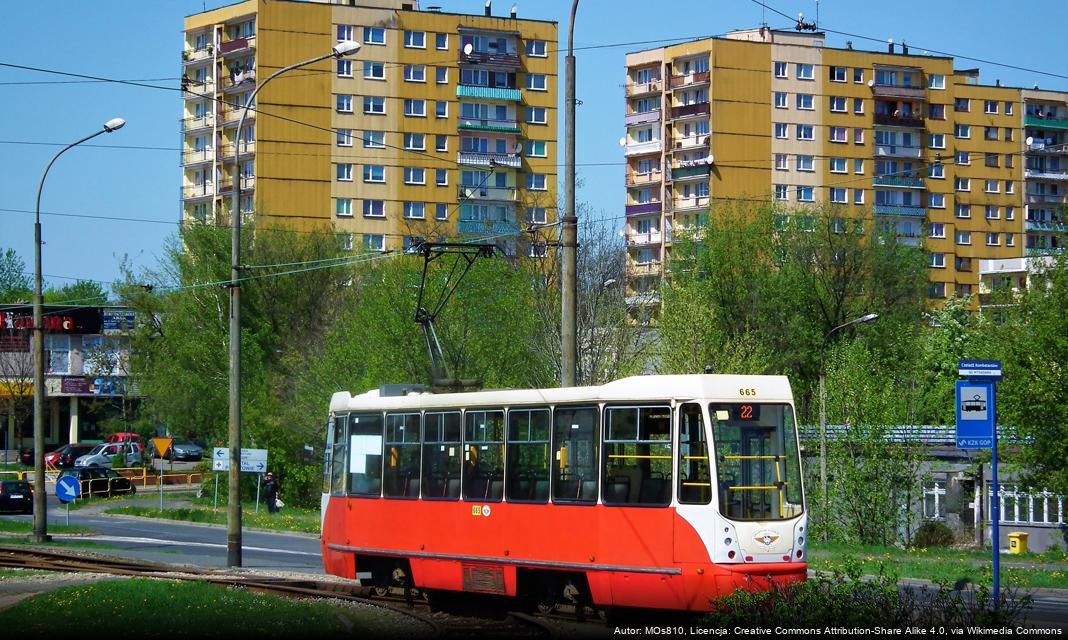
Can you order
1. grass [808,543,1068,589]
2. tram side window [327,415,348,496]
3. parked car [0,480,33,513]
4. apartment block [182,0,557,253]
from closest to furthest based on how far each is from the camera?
tram side window [327,415,348,496], grass [808,543,1068,589], parked car [0,480,33,513], apartment block [182,0,557,253]

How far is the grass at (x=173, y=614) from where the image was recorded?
1515 centimetres

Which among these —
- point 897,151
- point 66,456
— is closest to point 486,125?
point 897,151

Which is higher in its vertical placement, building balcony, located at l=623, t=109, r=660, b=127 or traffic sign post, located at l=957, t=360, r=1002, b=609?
building balcony, located at l=623, t=109, r=660, b=127

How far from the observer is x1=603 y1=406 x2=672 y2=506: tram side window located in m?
A: 16.1

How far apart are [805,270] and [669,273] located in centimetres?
655

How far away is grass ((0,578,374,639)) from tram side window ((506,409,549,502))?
8.71 feet

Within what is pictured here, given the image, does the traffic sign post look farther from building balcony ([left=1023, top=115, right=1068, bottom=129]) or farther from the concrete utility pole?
building balcony ([left=1023, top=115, right=1068, bottom=129])

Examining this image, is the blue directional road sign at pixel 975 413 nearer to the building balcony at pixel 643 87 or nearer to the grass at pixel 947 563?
the grass at pixel 947 563

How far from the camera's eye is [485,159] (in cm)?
8375

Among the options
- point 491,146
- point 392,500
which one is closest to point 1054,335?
point 392,500

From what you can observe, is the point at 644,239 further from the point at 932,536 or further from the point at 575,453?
the point at 575,453

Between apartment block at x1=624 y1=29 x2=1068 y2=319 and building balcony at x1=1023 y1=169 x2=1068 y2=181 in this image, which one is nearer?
apartment block at x1=624 y1=29 x2=1068 y2=319

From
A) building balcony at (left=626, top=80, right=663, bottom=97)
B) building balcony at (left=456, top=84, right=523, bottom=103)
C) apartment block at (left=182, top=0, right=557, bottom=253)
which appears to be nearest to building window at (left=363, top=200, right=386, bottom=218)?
apartment block at (left=182, top=0, right=557, bottom=253)

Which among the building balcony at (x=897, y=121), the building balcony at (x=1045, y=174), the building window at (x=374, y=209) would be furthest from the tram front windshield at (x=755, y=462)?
the building balcony at (x=1045, y=174)
